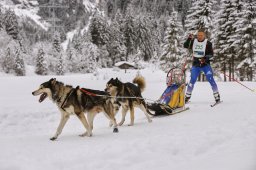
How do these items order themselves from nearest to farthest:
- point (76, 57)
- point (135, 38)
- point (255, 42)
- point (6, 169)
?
1. point (6, 169)
2. point (255, 42)
3. point (76, 57)
4. point (135, 38)

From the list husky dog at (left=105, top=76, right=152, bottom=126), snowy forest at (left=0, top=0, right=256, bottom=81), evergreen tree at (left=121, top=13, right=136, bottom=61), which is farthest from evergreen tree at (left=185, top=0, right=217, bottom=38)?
evergreen tree at (left=121, top=13, right=136, bottom=61)

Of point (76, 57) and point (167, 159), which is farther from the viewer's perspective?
point (76, 57)

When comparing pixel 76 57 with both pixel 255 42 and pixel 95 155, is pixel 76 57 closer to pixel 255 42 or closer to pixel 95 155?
pixel 255 42

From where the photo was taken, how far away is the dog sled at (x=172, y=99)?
380 inches

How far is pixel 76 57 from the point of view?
200 ft

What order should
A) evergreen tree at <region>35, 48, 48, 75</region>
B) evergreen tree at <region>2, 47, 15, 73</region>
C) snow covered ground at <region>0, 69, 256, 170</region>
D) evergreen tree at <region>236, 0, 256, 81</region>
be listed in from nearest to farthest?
snow covered ground at <region>0, 69, 256, 170</region>
evergreen tree at <region>236, 0, 256, 81</region>
evergreen tree at <region>2, 47, 15, 73</region>
evergreen tree at <region>35, 48, 48, 75</region>

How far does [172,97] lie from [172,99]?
0.21 feet

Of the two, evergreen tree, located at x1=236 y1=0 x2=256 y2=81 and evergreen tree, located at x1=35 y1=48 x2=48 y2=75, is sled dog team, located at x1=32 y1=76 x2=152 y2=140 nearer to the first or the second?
evergreen tree, located at x1=236 y1=0 x2=256 y2=81

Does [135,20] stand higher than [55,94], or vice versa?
[135,20]

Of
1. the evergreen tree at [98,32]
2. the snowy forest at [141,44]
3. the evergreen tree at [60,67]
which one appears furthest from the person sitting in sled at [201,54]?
the evergreen tree at [98,32]

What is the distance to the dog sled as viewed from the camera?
31.6ft

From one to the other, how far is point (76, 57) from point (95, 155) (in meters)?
56.9

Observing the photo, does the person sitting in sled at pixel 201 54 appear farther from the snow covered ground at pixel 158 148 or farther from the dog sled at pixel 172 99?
the snow covered ground at pixel 158 148

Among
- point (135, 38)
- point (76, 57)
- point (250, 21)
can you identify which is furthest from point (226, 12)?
point (135, 38)
